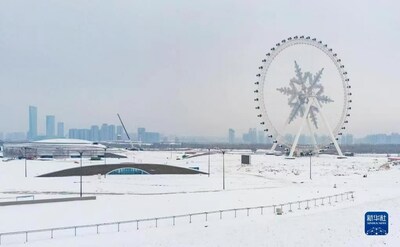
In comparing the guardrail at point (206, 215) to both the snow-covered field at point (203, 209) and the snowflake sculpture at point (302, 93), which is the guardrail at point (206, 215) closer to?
the snow-covered field at point (203, 209)

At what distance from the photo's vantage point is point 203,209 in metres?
38.9

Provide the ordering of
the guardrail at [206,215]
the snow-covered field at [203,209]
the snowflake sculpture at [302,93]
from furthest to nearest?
the snowflake sculpture at [302,93], the guardrail at [206,215], the snow-covered field at [203,209]

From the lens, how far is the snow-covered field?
2641cm

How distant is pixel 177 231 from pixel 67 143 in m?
133

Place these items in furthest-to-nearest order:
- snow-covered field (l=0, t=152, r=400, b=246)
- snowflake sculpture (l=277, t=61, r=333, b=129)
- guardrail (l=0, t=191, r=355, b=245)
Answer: snowflake sculpture (l=277, t=61, r=333, b=129) → guardrail (l=0, t=191, r=355, b=245) → snow-covered field (l=0, t=152, r=400, b=246)

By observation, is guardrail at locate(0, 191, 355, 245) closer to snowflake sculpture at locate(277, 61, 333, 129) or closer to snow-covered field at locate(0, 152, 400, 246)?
snow-covered field at locate(0, 152, 400, 246)

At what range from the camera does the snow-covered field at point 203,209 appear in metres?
26.4

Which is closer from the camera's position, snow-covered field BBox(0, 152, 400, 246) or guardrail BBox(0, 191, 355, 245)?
snow-covered field BBox(0, 152, 400, 246)

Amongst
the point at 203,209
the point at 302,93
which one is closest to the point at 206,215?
the point at 203,209

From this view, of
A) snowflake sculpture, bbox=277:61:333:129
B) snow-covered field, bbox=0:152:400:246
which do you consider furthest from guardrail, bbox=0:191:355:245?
snowflake sculpture, bbox=277:61:333:129

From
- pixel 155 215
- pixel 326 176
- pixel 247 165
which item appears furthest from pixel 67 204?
pixel 247 165

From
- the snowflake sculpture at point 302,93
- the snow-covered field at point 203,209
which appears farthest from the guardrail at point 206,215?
the snowflake sculpture at point 302,93

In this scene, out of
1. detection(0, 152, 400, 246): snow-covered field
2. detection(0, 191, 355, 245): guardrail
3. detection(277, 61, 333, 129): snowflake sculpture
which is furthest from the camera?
detection(277, 61, 333, 129): snowflake sculpture

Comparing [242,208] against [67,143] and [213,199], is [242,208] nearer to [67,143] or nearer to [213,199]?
[213,199]
